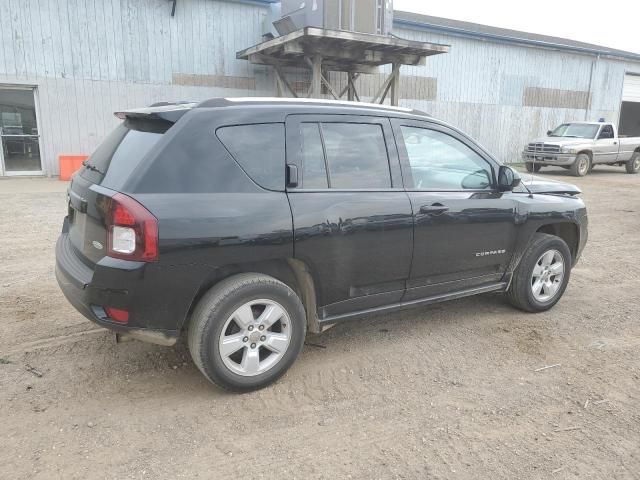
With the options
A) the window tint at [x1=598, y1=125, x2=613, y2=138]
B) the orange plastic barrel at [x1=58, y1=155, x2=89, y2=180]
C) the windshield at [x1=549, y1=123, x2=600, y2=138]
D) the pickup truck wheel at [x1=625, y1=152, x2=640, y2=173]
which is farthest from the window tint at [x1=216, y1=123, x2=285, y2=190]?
the pickup truck wheel at [x1=625, y1=152, x2=640, y2=173]

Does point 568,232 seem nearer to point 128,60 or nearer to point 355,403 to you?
point 355,403

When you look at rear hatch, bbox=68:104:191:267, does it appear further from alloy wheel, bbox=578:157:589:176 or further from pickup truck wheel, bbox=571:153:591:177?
alloy wheel, bbox=578:157:589:176

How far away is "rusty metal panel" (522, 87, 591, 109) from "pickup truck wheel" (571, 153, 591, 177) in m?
5.99

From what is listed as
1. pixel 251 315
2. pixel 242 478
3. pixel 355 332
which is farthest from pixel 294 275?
pixel 242 478

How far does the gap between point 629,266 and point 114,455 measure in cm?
624

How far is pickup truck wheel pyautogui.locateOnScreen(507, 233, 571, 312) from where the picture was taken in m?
4.61

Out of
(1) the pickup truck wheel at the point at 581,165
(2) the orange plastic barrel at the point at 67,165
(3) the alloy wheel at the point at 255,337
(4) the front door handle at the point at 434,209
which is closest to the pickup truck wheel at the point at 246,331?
(3) the alloy wheel at the point at 255,337

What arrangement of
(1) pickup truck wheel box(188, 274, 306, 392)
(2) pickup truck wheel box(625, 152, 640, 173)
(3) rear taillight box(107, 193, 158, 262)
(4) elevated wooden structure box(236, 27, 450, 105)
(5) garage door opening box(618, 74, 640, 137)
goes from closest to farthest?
(3) rear taillight box(107, 193, 158, 262)
(1) pickup truck wheel box(188, 274, 306, 392)
(4) elevated wooden structure box(236, 27, 450, 105)
(2) pickup truck wheel box(625, 152, 640, 173)
(5) garage door opening box(618, 74, 640, 137)

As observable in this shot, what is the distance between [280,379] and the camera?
3.50m

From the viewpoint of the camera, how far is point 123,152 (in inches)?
129

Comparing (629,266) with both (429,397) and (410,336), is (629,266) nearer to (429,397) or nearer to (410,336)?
(410,336)

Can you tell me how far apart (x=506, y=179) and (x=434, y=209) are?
856 mm

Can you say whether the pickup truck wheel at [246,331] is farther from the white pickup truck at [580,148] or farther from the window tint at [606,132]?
the window tint at [606,132]

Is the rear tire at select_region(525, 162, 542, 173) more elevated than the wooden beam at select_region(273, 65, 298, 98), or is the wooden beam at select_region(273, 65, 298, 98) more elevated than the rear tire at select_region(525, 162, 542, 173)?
the wooden beam at select_region(273, 65, 298, 98)
